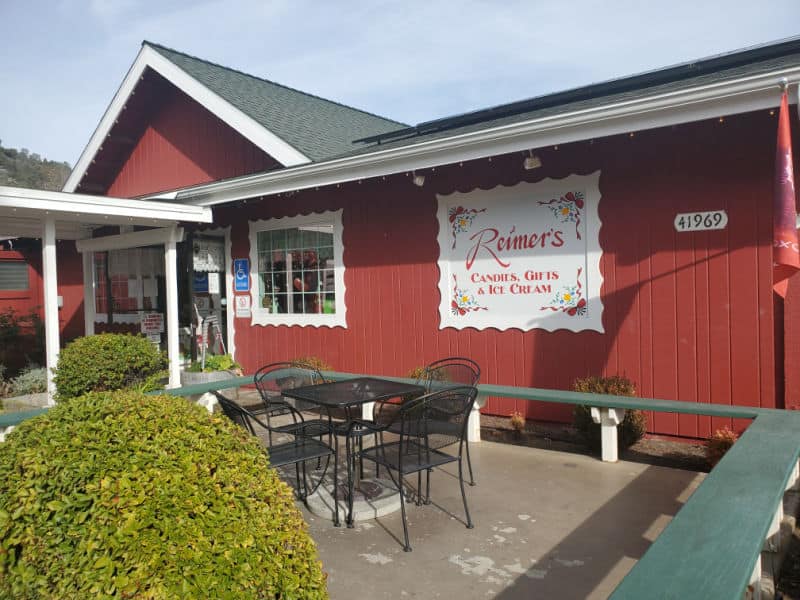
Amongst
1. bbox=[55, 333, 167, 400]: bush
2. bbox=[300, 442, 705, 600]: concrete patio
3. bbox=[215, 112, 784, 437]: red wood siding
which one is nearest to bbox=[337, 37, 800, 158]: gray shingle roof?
bbox=[215, 112, 784, 437]: red wood siding

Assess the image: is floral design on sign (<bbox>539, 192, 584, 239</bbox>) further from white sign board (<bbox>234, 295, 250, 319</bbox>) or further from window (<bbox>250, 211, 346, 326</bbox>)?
white sign board (<bbox>234, 295, 250, 319</bbox>)

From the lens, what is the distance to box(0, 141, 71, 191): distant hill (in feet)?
136

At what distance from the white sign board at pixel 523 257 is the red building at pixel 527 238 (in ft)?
0.06

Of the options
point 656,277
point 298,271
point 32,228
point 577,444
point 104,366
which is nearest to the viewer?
point 656,277

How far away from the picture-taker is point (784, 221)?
13.0ft

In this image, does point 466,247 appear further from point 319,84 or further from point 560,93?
point 319,84

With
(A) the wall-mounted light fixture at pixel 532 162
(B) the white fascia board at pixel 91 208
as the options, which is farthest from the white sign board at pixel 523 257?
(B) the white fascia board at pixel 91 208

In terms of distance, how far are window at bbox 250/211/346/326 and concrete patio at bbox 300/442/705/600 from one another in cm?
379

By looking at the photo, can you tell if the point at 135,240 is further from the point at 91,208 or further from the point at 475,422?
the point at 475,422

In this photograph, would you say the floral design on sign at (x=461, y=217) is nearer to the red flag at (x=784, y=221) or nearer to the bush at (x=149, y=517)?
the red flag at (x=784, y=221)

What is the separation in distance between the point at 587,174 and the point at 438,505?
3561 mm

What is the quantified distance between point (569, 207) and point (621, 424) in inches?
86.1

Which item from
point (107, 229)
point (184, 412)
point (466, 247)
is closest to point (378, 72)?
point (107, 229)

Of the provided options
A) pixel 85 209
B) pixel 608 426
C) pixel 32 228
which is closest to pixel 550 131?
pixel 608 426
